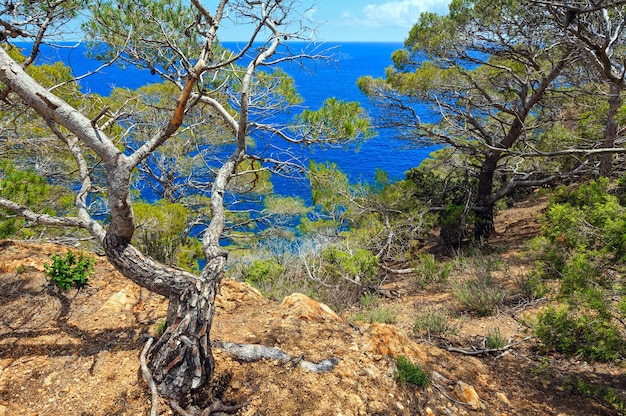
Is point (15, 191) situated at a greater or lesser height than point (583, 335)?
greater

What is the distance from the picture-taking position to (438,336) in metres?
4.59

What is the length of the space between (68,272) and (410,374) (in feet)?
12.2

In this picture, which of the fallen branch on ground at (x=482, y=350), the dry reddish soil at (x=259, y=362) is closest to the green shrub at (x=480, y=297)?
the dry reddish soil at (x=259, y=362)

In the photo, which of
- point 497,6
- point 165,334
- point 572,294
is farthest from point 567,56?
Result: point 165,334

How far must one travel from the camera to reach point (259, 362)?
9.72 feet

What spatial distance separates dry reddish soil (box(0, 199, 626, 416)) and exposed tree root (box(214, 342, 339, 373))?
0.06 metres

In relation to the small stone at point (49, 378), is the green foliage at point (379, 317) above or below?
below

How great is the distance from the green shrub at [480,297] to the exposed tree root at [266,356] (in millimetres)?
3390

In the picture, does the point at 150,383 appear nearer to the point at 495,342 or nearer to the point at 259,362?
the point at 259,362

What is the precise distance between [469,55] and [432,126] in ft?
6.15

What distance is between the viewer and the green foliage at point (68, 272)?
13.1 ft

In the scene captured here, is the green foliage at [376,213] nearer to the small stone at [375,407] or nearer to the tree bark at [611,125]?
the tree bark at [611,125]

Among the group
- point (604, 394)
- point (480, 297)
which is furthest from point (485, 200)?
point (604, 394)

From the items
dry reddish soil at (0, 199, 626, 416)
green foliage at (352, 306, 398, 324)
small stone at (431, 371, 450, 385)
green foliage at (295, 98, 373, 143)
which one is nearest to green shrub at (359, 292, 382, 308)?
green foliage at (352, 306, 398, 324)
